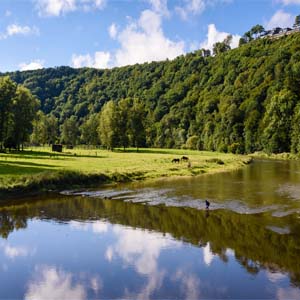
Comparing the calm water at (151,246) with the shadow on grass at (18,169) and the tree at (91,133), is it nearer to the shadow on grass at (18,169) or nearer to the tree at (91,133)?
the shadow on grass at (18,169)

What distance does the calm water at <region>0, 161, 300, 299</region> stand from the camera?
18969 mm

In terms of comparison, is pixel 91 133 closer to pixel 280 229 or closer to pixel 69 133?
pixel 69 133

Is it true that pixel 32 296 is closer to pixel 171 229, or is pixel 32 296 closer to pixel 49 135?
pixel 171 229

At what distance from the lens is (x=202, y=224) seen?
102 feet

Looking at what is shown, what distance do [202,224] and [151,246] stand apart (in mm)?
6837

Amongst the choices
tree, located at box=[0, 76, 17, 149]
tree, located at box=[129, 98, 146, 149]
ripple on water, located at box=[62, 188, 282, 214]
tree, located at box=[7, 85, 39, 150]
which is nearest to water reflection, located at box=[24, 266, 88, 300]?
ripple on water, located at box=[62, 188, 282, 214]

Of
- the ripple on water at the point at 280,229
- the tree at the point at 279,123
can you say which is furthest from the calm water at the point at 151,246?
the tree at the point at 279,123

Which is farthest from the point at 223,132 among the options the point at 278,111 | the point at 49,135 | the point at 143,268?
the point at 143,268

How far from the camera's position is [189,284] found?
63.4 ft

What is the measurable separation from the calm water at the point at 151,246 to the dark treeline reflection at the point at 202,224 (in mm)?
65

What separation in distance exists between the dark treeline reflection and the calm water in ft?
0.21

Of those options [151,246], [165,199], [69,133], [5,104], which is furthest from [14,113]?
[151,246]

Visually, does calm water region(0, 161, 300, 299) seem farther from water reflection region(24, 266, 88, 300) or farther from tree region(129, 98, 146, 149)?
tree region(129, 98, 146, 149)

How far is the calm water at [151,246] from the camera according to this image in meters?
19.0
